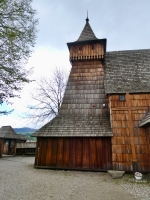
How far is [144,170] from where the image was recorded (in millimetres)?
7793

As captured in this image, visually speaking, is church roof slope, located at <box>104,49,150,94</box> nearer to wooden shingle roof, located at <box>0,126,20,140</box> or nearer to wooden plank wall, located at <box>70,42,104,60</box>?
wooden plank wall, located at <box>70,42,104,60</box>

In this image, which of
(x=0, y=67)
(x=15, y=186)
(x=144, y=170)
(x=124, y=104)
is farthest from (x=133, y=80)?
(x=15, y=186)

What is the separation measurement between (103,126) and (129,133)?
63.5 inches

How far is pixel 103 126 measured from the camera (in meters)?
9.05

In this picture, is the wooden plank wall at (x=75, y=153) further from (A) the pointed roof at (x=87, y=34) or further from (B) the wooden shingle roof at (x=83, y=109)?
(A) the pointed roof at (x=87, y=34)

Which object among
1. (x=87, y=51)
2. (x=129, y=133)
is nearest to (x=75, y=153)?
(x=129, y=133)

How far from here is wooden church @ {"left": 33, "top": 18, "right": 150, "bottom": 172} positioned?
822 centimetres

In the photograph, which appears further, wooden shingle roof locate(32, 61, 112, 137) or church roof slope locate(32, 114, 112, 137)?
wooden shingle roof locate(32, 61, 112, 137)

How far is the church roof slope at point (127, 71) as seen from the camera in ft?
31.1

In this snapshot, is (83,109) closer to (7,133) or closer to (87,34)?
(87,34)

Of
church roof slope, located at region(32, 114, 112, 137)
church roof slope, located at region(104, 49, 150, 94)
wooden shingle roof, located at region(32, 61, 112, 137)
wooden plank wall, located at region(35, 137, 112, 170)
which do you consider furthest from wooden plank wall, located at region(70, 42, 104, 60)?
wooden plank wall, located at region(35, 137, 112, 170)

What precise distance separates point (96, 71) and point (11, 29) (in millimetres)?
7323

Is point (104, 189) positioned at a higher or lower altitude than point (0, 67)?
lower

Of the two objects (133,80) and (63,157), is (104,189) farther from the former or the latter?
(133,80)
